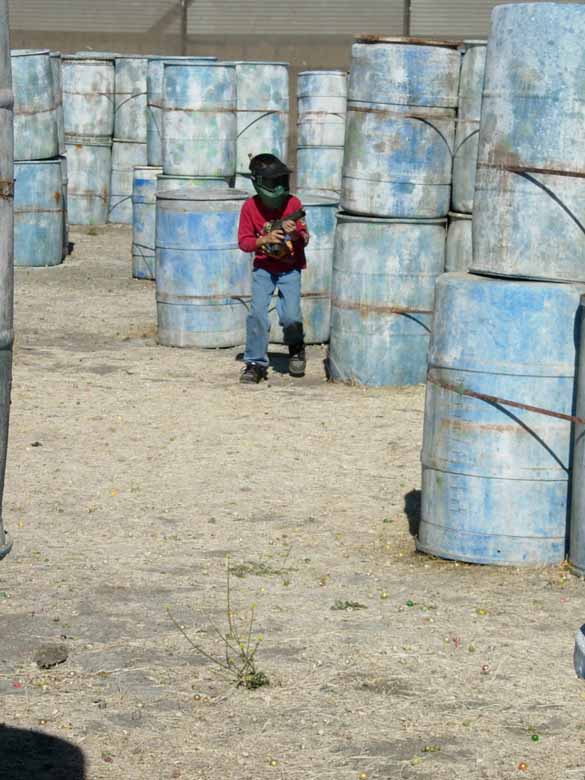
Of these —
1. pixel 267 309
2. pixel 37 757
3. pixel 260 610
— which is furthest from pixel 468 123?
pixel 37 757

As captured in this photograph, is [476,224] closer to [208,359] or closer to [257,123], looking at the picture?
[208,359]

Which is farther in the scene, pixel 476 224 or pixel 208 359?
pixel 208 359

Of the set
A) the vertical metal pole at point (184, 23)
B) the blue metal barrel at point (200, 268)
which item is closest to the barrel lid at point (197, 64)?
the blue metal barrel at point (200, 268)

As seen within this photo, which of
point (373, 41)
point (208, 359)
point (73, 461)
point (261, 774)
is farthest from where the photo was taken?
point (208, 359)

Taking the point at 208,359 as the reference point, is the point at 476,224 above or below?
above

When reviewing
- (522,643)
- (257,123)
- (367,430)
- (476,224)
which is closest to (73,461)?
(367,430)

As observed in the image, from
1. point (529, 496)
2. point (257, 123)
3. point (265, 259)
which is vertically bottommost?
point (529, 496)

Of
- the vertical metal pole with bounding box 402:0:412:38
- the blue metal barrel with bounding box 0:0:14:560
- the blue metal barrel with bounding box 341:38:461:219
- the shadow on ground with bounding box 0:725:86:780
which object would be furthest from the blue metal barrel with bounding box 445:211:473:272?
the vertical metal pole with bounding box 402:0:412:38

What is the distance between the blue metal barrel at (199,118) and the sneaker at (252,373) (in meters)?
4.35

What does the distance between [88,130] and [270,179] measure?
464 inches

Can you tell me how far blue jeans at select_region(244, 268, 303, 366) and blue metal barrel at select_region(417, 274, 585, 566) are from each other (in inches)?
168

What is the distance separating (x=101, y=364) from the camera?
1125 cm

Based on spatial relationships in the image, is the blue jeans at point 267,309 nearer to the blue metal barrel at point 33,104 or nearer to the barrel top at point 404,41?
the barrel top at point 404,41

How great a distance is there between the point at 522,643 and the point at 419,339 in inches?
203
